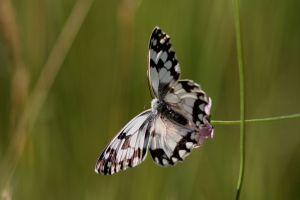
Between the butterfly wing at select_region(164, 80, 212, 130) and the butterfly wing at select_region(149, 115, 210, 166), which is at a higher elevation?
the butterfly wing at select_region(164, 80, 212, 130)

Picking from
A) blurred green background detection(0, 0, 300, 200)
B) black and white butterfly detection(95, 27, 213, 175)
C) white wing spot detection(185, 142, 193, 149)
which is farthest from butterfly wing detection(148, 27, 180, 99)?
blurred green background detection(0, 0, 300, 200)

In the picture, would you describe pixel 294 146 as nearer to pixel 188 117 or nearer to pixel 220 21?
pixel 220 21

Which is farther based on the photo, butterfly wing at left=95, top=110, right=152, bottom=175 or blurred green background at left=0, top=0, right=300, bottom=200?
blurred green background at left=0, top=0, right=300, bottom=200

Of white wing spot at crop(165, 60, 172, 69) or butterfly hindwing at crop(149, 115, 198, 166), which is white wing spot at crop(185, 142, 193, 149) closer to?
butterfly hindwing at crop(149, 115, 198, 166)

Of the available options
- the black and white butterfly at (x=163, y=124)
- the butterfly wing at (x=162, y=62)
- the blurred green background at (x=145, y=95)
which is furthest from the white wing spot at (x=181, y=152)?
the blurred green background at (x=145, y=95)

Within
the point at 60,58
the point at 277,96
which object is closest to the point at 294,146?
the point at 277,96

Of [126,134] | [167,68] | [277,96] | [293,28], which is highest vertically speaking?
[293,28]
